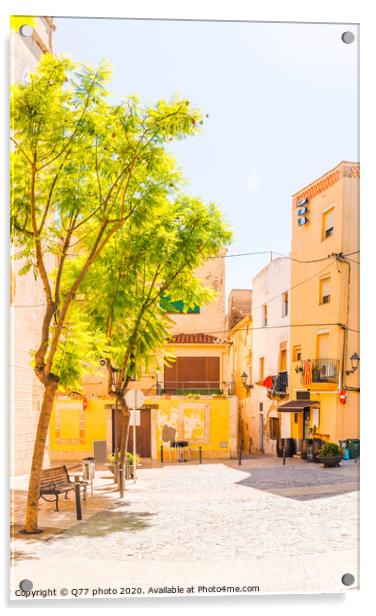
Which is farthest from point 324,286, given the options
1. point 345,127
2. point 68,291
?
point 68,291

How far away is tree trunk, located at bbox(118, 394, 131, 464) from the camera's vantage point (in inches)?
390

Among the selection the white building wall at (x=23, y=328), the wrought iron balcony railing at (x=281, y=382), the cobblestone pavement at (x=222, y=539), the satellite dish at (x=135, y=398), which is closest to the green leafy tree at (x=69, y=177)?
the white building wall at (x=23, y=328)

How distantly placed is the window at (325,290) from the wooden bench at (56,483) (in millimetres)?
3953

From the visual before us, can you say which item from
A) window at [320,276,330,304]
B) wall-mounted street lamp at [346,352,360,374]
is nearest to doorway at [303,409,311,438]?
wall-mounted street lamp at [346,352,360,374]

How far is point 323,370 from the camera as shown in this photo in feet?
31.9

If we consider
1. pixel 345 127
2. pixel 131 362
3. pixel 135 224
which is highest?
pixel 345 127

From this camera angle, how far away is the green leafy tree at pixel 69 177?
8.59 metres

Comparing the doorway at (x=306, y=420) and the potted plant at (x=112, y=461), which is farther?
the doorway at (x=306, y=420)

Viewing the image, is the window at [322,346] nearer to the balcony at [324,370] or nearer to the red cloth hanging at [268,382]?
the balcony at [324,370]

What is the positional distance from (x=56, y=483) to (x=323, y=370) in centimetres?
380

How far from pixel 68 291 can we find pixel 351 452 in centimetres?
388

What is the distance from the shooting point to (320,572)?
26.5 feet

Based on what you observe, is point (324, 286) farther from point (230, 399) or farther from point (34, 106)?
point (34, 106)

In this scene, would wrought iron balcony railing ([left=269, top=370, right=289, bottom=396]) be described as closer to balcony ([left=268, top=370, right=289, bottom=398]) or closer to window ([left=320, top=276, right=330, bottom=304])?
balcony ([left=268, top=370, right=289, bottom=398])
